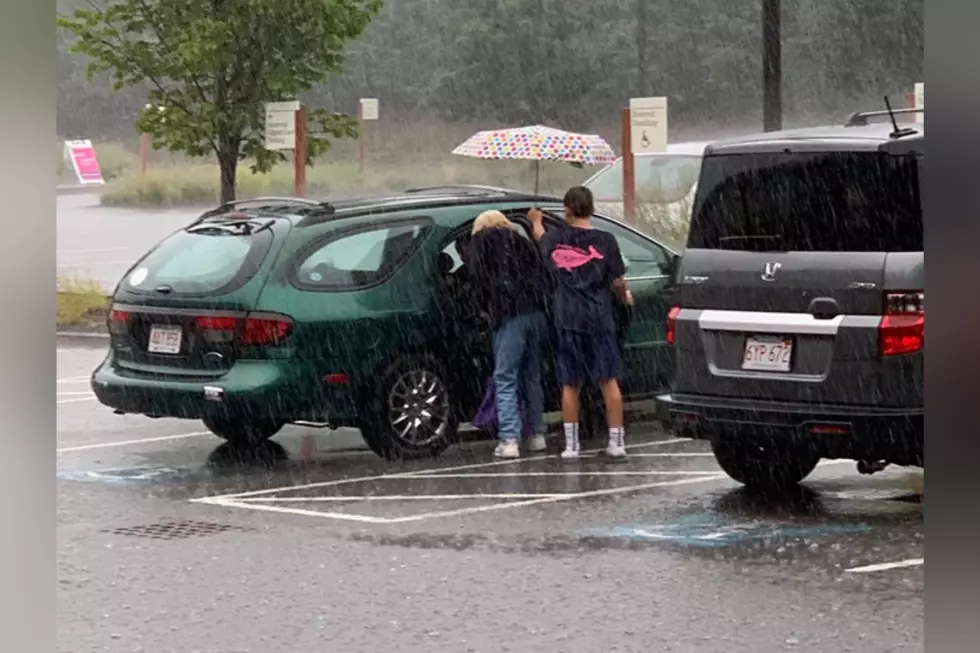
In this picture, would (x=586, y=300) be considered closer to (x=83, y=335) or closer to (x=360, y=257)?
(x=360, y=257)

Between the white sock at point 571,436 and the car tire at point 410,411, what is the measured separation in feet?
2.14

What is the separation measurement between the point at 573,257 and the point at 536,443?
1.27 meters

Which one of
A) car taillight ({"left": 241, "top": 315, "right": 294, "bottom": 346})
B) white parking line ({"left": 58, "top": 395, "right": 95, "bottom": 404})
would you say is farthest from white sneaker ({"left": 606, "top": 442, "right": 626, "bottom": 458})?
white parking line ({"left": 58, "top": 395, "right": 95, "bottom": 404})

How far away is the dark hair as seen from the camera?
9938 mm

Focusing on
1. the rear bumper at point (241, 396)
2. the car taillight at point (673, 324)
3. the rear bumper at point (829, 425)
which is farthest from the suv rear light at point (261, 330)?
the rear bumper at point (829, 425)

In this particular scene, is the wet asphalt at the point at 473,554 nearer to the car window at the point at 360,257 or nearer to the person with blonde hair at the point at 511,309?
the person with blonde hair at the point at 511,309

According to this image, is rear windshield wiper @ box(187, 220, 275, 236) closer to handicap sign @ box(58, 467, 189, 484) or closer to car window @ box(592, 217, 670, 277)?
handicap sign @ box(58, 467, 189, 484)

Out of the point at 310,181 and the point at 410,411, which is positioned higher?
the point at 310,181

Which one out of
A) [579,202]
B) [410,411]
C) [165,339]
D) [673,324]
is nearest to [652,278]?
[579,202]

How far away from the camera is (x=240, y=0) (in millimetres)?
18781

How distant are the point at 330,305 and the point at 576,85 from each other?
27.2 meters

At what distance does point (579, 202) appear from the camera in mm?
9984

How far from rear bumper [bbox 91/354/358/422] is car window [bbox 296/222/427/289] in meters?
0.63
